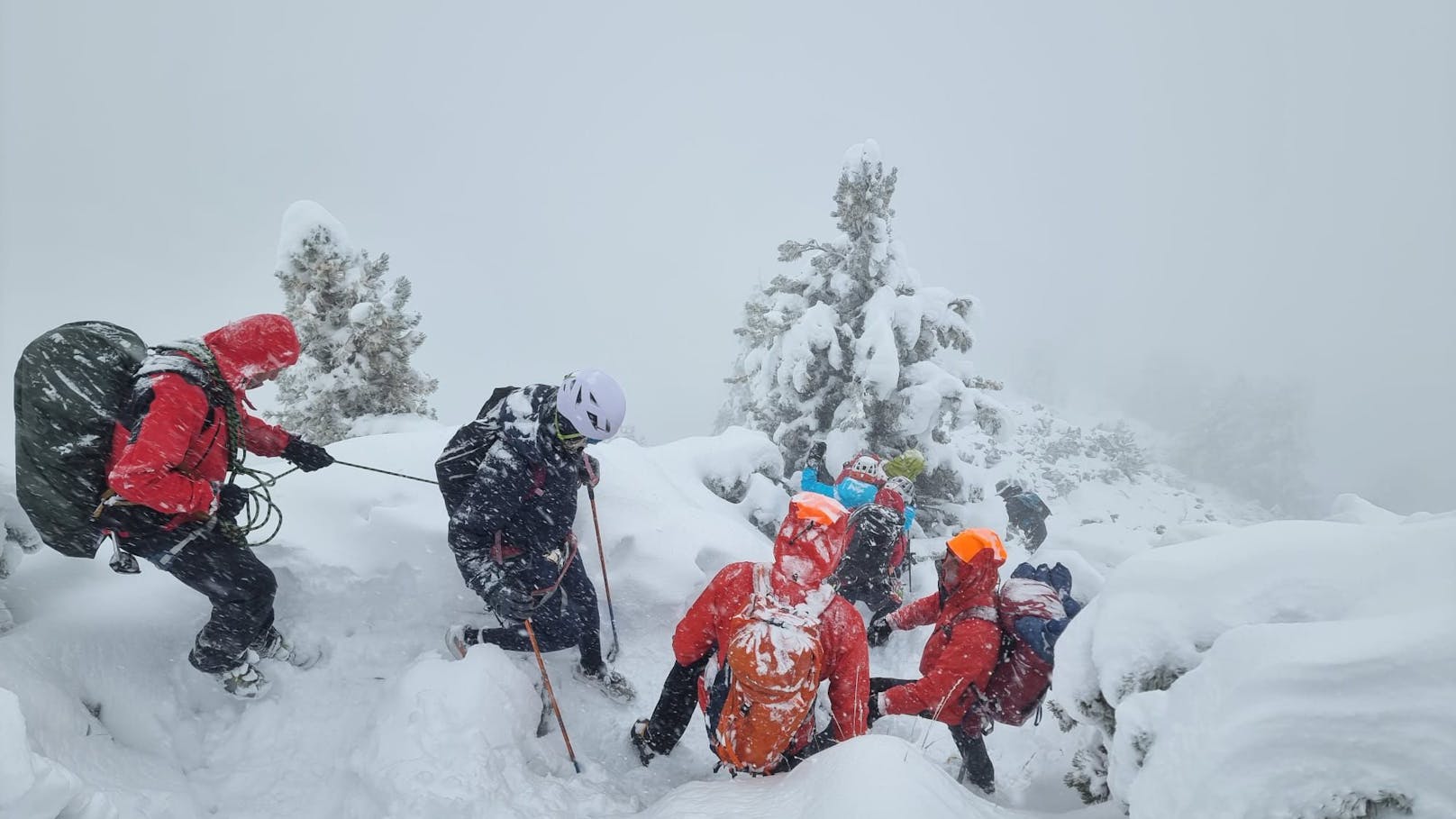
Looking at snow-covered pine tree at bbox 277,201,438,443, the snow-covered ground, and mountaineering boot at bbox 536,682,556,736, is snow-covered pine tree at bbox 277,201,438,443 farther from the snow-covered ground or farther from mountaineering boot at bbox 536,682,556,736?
mountaineering boot at bbox 536,682,556,736

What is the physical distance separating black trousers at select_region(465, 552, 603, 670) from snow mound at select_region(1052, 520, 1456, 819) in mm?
3687

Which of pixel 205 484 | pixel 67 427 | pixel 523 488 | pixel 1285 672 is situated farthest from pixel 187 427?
pixel 1285 672

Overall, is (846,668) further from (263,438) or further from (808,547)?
(263,438)

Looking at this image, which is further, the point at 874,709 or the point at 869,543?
the point at 869,543

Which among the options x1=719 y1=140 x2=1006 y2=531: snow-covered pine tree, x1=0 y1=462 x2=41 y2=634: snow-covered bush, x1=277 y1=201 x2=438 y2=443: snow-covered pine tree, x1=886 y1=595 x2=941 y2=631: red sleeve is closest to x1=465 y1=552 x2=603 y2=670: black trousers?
x1=886 y1=595 x2=941 y2=631: red sleeve

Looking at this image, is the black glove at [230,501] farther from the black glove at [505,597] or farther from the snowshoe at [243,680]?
the black glove at [505,597]

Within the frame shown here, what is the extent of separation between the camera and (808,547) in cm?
358

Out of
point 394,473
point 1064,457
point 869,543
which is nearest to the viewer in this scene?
point 394,473

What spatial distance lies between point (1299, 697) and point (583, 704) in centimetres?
459

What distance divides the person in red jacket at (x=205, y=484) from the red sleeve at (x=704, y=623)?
300cm

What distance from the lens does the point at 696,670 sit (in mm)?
4402

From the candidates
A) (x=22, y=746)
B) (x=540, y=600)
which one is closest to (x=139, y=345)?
(x=22, y=746)

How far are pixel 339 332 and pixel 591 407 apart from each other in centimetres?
884

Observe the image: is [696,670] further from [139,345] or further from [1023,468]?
[1023,468]
